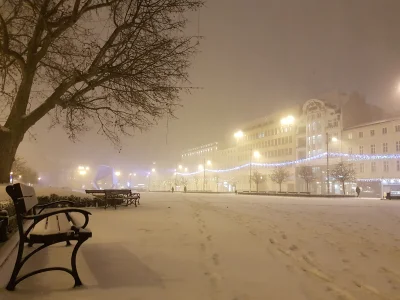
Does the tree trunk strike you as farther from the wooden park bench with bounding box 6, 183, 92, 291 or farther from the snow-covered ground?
the wooden park bench with bounding box 6, 183, 92, 291

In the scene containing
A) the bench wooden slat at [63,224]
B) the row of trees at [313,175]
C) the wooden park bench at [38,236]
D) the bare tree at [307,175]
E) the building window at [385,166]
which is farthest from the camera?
the bare tree at [307,175]

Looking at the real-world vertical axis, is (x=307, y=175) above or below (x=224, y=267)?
above

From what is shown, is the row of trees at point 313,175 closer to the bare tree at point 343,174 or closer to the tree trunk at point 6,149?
the bare tree at point 343,174

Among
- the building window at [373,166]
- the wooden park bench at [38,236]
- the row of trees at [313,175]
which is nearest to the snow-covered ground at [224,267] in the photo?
the wooden park bench at [38,236]

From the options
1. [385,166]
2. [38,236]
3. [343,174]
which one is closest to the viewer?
[38,236]

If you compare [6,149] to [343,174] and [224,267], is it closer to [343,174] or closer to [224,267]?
[224,267]

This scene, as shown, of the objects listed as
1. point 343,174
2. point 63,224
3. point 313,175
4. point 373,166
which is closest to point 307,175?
point 313,175

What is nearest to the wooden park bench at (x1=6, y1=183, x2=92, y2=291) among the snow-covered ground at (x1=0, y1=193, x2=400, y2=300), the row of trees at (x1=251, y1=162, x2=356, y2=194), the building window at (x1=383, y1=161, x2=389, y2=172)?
the snow-covered ground at (x1=0, y1=193, x2=400, y2=300)

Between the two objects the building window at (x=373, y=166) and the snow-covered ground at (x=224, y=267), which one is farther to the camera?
the building window at (x=373, y=166)

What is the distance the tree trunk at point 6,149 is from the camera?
10531 millimetres

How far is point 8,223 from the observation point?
20.4 ft

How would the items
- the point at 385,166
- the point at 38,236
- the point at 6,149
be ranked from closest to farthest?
the point at 38,236 < the point at 6,149 < the point at 385,166

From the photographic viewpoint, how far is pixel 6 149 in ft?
34.9

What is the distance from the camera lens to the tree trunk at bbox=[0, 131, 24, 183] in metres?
10.5
